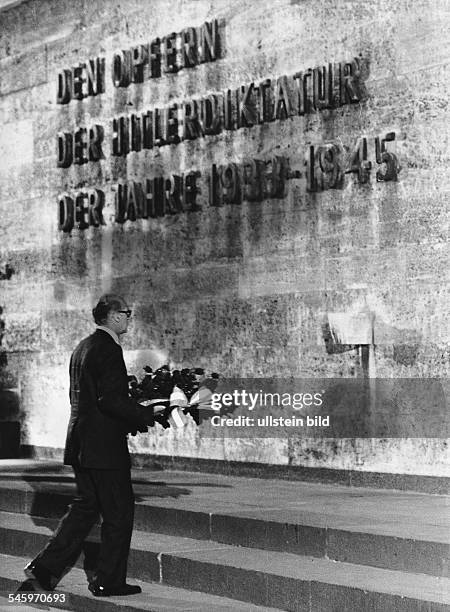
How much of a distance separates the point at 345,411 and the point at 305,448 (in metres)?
0.56

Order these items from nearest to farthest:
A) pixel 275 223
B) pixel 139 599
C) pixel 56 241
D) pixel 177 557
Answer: pixel 139 599 → pixel 177 557 → pixel 275 223 → pixel 56 241

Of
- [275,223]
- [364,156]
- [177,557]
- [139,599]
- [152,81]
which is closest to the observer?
[139,599]

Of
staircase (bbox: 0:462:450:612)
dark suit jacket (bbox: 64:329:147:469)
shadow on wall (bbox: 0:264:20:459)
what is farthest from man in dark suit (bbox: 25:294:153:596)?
shadow on wall (bbox: 0:264:20:459)

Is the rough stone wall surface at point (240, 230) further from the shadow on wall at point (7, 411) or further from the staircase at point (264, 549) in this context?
the staircase at point (264, 549)

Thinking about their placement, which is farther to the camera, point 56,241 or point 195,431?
point 56,241

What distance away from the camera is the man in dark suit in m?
7.49

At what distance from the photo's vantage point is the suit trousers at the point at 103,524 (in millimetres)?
7504

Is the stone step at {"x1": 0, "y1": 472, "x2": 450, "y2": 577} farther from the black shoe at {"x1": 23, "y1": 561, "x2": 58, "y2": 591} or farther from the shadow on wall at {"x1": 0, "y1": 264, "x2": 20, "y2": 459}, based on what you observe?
the shadow on wall at {"x1": 0, "y1": 264, "x2": 20, "y2": 459}

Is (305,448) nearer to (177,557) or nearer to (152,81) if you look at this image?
(177,557)

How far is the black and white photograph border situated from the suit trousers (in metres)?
0.01

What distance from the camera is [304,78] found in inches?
457

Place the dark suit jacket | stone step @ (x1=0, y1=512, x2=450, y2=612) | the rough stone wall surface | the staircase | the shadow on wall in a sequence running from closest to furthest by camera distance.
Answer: stone step @ (x1=0, y1=512, x2=450, y2=612) → the staircase → the dark suit jacket → the rough stone wall surface → the shadow on wall

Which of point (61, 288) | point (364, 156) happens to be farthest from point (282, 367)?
point (61, 288)

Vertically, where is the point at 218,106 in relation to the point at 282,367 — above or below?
above
